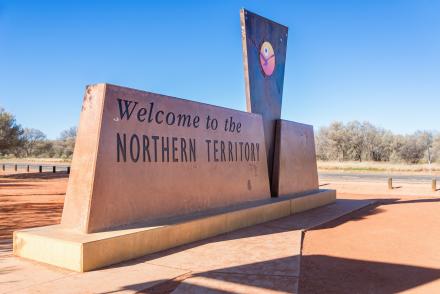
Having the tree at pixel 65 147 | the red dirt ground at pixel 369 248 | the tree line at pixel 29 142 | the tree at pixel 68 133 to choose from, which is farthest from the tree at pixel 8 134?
the tree at pixel 68 133

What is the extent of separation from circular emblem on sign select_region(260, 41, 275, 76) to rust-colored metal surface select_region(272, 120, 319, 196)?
1.62 metres

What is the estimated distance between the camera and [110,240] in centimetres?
508

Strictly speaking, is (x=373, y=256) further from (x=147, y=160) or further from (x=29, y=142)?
(x=29, y=142)

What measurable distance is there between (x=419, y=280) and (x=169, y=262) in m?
3.31

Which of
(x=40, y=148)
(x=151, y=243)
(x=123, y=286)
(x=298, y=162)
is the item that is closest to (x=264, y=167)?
(x=298, y=162)

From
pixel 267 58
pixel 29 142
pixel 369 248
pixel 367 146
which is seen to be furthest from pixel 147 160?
pixel 29 142

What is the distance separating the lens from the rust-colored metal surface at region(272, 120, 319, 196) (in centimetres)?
1088

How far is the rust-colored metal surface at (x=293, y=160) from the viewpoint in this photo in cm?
1088

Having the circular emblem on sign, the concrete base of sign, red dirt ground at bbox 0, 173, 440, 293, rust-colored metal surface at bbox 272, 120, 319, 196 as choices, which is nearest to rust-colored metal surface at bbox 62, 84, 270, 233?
the concrete base of sign

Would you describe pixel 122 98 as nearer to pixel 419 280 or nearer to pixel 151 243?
pixel 151 243

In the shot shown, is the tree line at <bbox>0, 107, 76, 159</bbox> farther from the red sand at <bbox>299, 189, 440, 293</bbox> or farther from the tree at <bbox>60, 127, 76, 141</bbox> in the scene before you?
the red sand at <bbox>299, 189, 440, 293</bbox>

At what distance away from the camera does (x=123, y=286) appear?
421 cm

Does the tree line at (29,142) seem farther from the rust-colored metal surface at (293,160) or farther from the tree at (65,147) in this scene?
the rust-colored metal surface at (293,160)

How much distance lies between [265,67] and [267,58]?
33 centimetres
